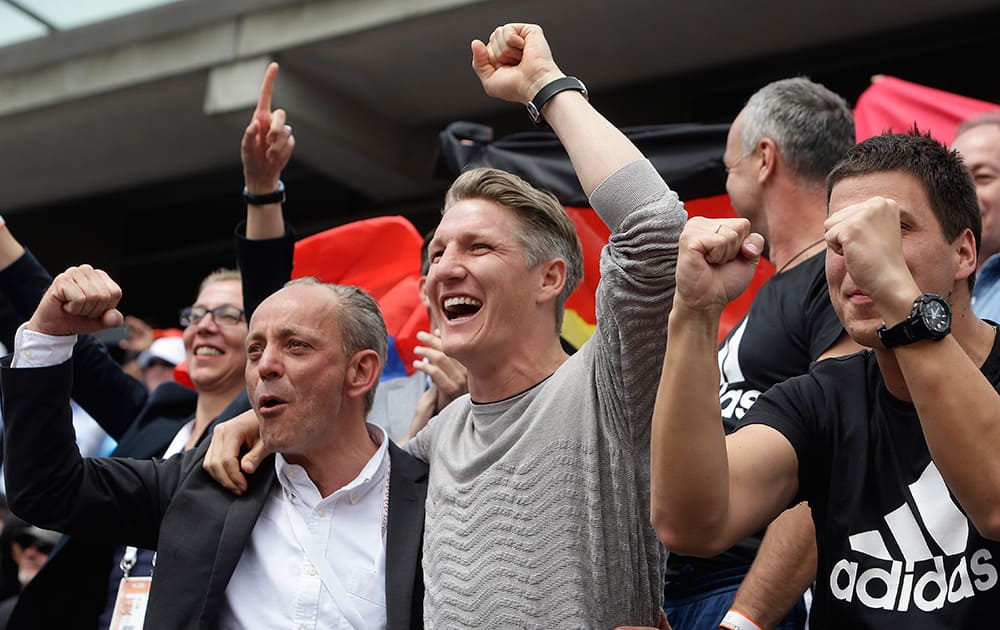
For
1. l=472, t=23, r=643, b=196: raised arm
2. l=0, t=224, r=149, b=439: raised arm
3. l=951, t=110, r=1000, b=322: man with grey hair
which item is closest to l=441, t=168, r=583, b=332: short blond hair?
l=472, t=23, r=643, b=196: raised arm

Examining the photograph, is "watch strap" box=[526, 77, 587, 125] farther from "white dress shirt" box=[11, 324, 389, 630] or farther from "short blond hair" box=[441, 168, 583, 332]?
"white dress shirt" box=[11, 324, 389, 630]

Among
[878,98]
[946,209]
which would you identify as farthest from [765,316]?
[878,98]

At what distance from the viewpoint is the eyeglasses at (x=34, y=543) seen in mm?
6340

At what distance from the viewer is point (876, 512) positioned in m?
2.21

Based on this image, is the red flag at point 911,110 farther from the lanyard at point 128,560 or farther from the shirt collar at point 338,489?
the lanyard at point 128,560

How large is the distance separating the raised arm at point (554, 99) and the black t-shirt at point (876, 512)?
21.1 inches

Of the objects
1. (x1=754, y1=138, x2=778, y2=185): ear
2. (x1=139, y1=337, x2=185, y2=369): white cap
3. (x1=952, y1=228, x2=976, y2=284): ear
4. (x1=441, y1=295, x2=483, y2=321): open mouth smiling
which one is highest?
(x1=139, y1=337, x2=185, y2=369): white cap

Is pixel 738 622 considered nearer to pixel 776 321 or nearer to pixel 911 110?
pixel 776 321

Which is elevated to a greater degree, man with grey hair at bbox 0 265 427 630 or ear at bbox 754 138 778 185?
ear at bbox 754 138 778 185

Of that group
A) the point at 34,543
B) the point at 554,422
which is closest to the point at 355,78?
the point at 34,543

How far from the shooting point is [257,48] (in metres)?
8.59

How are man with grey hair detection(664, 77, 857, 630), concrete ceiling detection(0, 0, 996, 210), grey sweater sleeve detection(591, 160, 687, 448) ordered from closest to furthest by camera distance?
grey sweater sleeve detection(591, 160, 687, 448) → man with grey hair detection(664, 77, 857, 630) → concrete ceiling detection(0, 0, 996, 210)

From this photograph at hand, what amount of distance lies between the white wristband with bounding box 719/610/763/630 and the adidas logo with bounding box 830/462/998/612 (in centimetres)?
58

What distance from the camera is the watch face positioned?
2025mm
